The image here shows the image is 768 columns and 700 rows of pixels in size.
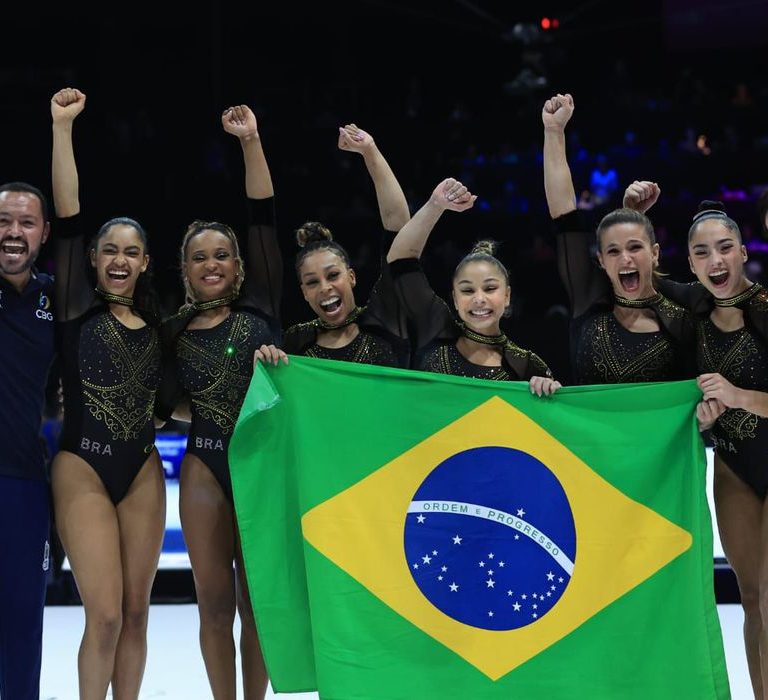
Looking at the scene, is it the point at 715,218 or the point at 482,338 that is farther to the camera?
the point at 482,338

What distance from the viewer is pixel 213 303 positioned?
367 cm

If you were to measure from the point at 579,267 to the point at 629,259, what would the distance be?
0.19 m

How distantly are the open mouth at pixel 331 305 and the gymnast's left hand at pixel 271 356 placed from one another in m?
0.31

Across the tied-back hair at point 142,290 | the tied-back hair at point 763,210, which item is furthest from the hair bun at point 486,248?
the tied-back hair at point 142,290

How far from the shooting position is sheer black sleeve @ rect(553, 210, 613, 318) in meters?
3.64

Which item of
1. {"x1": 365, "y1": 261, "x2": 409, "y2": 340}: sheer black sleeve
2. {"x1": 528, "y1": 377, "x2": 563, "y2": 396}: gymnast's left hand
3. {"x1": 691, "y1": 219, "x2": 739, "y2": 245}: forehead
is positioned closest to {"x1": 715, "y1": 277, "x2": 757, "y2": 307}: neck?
{"x1": 691, "y1": 219, "x2": 739, "y2": 245}: forehead

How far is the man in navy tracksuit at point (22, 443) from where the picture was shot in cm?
335

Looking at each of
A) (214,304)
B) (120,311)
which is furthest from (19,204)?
(214,304)

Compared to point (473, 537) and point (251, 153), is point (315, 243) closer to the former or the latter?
point (251, 153)

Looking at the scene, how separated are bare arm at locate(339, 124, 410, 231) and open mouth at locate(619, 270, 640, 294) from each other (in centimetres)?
82

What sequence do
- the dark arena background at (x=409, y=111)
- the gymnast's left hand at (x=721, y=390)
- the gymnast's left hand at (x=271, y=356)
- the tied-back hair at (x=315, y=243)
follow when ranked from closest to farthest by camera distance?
the gymnast's left hand at (x=721, y=390) → the gymnast's left hand at (x=271, y=356) → the tied-back hair at (x=315, y=243) → the dark arena background at (x=409, y=111)

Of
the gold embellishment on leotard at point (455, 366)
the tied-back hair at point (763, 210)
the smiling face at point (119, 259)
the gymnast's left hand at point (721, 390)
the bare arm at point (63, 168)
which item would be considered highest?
the bare arm at point (63, 168)

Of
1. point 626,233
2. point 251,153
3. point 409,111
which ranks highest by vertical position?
point 409,111

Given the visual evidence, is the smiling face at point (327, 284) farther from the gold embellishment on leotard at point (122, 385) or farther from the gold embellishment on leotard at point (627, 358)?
the gold embellishment on leotard at point (627, 358)
